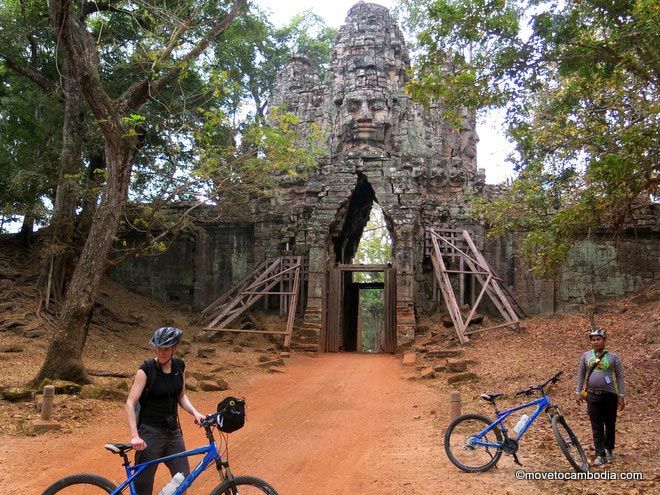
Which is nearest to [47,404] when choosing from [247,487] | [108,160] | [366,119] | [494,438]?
[108,160]

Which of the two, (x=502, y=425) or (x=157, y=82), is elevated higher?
(x=157, y=82)

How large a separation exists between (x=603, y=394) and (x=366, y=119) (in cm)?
1644

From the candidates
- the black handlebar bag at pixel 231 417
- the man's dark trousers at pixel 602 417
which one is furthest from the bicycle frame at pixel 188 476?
the man's dark trousers at pixel 602 417

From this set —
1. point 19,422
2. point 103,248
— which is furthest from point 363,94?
point 19,422

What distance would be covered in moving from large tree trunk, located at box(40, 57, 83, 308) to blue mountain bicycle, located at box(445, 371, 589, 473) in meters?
10.8

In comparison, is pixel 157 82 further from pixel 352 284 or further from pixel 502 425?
pixel 352 284

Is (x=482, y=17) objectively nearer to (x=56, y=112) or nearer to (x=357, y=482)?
(x=357, y=482)

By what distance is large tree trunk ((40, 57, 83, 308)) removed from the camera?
1377 centimetres

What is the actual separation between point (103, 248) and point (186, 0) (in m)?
5.36

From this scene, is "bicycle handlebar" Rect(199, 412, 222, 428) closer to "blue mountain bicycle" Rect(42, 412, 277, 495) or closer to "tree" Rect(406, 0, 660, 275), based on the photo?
"blue mountain bicycle" Rect(42, 412, 277, 495)

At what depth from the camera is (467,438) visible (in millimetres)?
6227

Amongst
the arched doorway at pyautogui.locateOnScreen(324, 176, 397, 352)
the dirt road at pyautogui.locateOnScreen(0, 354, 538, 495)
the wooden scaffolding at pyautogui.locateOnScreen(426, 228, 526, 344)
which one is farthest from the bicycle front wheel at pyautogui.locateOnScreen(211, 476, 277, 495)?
the arched doorway at pyautogui.locateOnScreen(324, 176, 397, 352)

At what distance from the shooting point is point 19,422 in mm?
7738

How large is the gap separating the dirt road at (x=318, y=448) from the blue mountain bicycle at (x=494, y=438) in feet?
0.61
